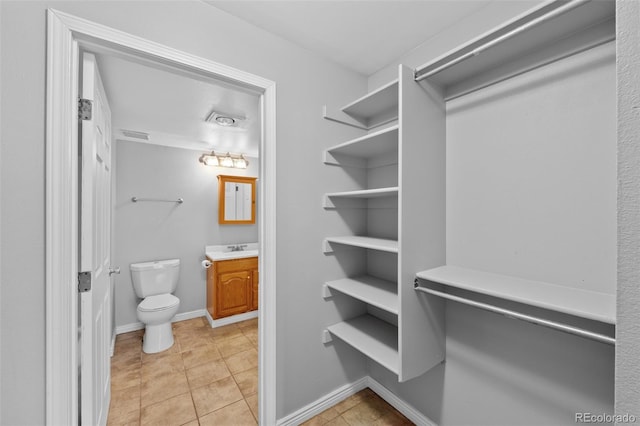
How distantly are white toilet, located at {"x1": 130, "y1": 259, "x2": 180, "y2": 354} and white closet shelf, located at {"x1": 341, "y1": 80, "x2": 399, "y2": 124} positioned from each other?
2565 mm

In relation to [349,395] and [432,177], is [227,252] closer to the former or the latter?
[349,395]

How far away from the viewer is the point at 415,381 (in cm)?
163

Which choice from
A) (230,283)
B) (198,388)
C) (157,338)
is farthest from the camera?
(230,283)

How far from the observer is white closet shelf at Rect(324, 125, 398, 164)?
1436 mm

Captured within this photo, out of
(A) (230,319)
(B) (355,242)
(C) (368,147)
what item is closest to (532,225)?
(B) (355,242)

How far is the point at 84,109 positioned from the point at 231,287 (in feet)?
8.07

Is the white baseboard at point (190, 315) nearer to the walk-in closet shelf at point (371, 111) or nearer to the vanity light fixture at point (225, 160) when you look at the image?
the vanity light fixture at point (225, 160)

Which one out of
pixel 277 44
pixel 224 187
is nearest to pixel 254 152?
pixel 224 187

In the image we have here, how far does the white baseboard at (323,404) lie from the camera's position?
1.57m

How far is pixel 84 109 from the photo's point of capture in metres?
1.08

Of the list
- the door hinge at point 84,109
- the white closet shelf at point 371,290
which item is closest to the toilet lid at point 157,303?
the white closet shelf at point 371,290

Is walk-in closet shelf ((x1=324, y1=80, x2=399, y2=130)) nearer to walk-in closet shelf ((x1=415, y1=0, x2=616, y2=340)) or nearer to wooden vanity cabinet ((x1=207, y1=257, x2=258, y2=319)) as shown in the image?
walk-in closet shelf ((x1=415, y1=0, x2=616, y2=340))
